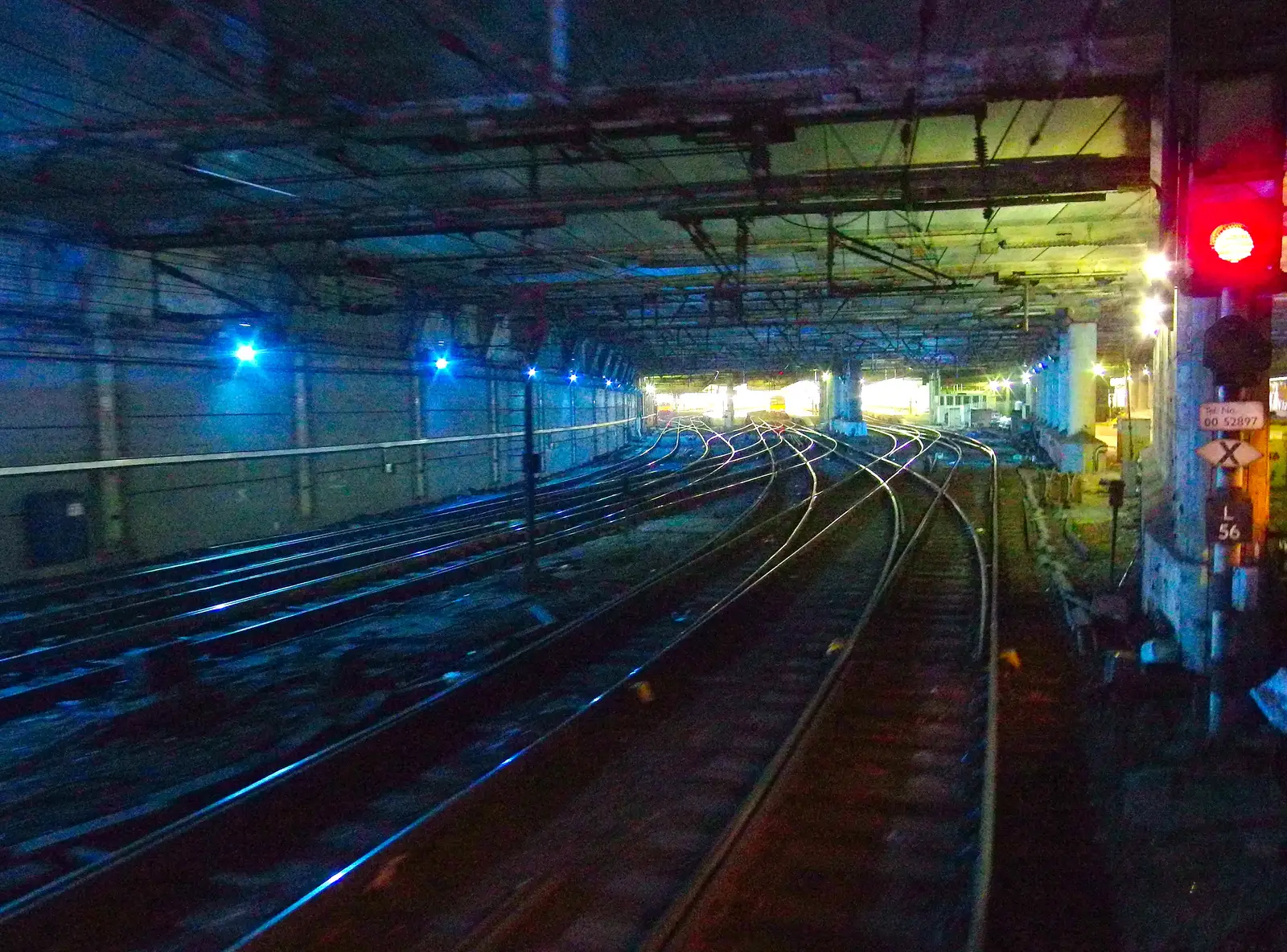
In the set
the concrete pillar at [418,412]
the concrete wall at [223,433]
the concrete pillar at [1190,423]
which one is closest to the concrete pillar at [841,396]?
the concrete wall at [223,433]

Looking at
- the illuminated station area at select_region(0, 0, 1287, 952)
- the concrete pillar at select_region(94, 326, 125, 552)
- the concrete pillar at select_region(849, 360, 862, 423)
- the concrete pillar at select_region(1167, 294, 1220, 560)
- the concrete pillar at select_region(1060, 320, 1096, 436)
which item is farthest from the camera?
the concrete pillar at select_region(849, 360, 862, 423)

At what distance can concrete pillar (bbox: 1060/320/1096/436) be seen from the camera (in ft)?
77.0

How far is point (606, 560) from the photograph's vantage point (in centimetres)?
1297

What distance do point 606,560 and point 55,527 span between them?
7461 mm

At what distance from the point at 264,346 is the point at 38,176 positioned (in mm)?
5310

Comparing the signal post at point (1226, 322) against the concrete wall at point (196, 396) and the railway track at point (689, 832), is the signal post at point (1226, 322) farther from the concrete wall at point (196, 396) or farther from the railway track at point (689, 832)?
the concrete wall at point (196, 396)

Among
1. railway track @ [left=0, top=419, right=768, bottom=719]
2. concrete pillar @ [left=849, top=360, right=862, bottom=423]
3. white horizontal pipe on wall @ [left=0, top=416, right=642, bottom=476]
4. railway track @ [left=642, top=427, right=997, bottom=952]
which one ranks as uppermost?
concrete pillar @ [left=849, top=360, right=862, bottom=423]

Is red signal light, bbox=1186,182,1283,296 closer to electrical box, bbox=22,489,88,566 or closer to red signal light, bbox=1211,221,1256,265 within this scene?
red signal light, bbox=1211,221,1256,265

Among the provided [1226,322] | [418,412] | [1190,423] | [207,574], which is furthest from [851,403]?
[1226,322]

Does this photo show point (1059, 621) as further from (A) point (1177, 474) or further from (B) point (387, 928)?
(B) point (387, 928)

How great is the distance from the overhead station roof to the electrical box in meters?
3.51

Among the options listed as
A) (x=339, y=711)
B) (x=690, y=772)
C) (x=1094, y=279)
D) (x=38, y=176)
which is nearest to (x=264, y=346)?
(x=38, y=176)

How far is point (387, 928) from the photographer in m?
3.79

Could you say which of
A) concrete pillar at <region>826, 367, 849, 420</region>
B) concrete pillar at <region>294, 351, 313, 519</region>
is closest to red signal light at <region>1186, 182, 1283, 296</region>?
concrete pillar at <region>294, 351, 313, 519</region>
